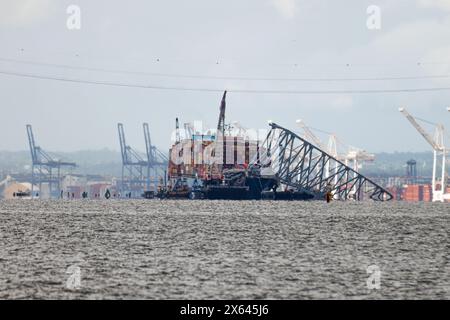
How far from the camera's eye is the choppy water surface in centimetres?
5448

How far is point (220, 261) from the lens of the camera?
231ft

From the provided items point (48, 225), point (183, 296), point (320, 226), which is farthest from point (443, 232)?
point (183, 296)

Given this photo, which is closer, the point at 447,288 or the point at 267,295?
the point at 267,295

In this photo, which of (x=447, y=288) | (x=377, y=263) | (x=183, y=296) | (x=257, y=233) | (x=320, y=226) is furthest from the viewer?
(x=320, y=226)

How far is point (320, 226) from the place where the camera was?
119875 millimetres

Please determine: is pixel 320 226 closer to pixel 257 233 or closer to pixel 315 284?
pixel 257 233

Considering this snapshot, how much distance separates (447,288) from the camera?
5716 centimetres

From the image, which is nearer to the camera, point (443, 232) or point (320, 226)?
point (443, 232)

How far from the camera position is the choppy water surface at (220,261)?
5448 centimetres

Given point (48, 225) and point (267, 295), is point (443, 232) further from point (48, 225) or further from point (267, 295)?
point (267, 295)
